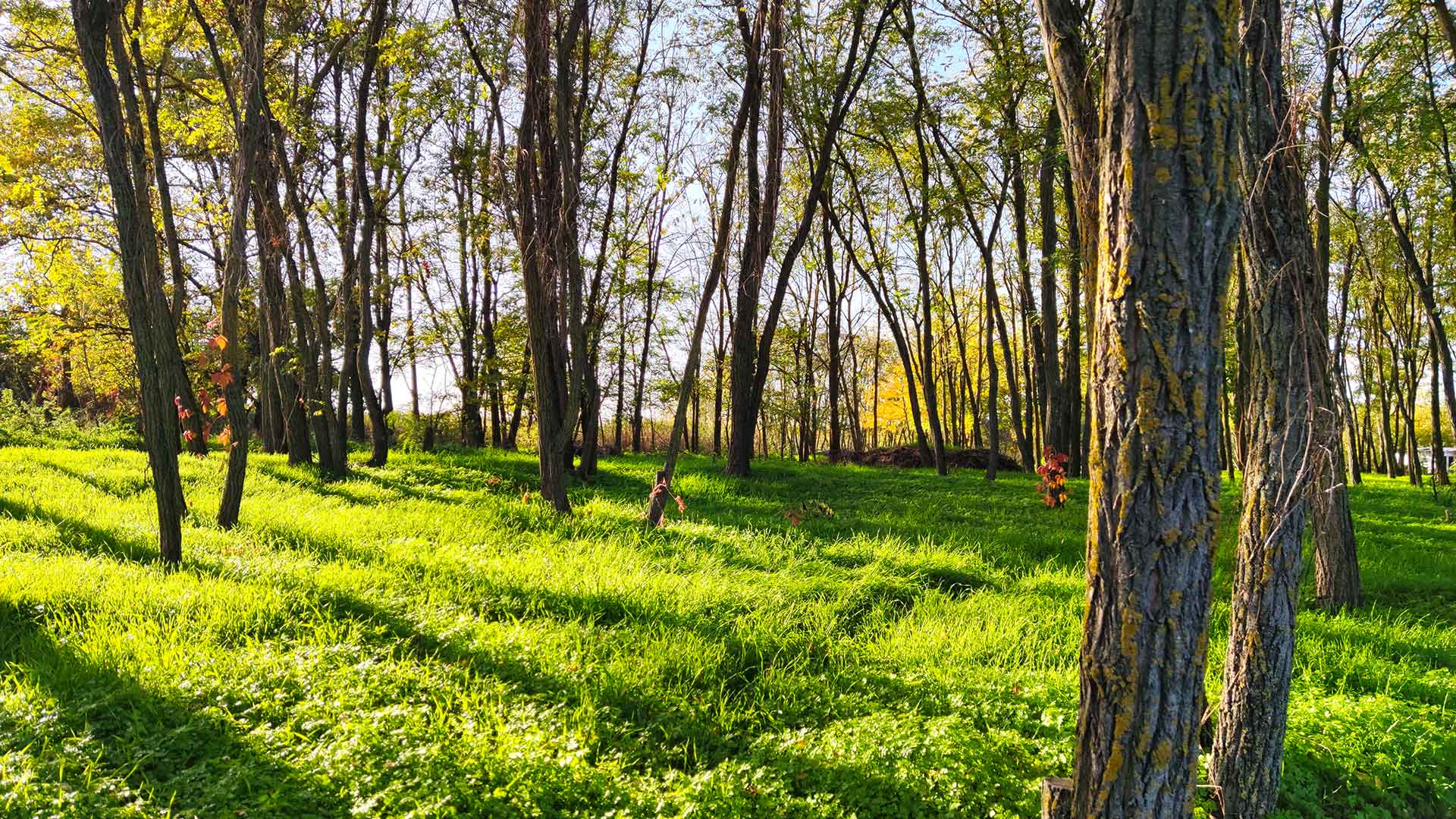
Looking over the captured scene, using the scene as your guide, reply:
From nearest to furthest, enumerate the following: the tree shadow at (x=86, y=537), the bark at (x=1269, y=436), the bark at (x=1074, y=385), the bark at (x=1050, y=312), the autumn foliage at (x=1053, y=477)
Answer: the bark at (x=1269, y=436), the tree shadow at (x=86, y=537), the autumn foliage at (x=1053, y=477), the bark at (x=1050, y=312), the bark at (x=1074, y=385)

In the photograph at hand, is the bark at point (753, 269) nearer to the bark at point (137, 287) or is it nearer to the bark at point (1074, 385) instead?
the bark at point (1074, 385)

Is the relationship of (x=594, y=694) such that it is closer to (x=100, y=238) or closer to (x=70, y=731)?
(x=70, y=731)

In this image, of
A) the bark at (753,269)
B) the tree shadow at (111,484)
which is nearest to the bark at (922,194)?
the bark at (753,269)

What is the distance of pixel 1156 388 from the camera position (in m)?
1.74

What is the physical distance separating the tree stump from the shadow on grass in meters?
2.41

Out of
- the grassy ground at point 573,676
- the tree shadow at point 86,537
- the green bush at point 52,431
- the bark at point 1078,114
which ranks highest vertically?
the bark at point 1078,114

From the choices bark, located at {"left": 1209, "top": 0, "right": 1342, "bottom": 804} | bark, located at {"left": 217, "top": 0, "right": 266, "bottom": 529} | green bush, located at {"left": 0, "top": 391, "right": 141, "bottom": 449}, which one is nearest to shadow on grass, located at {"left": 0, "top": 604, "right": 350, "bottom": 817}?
bark, located at {"left": 217, "top": 0, "right": 266, "bottom": 529}

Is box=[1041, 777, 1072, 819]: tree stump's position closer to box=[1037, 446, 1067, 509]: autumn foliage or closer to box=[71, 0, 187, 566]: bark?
box=[71, 0, 187, 566]: bark

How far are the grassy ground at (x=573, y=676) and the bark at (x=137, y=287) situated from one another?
55 centimetres

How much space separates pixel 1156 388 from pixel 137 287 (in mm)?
6002

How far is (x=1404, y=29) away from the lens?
9242 millimetres

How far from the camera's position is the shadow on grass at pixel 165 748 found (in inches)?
96.8

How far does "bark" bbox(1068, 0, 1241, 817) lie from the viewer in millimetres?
1705

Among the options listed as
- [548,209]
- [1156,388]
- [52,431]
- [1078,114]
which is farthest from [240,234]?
[52,431]
